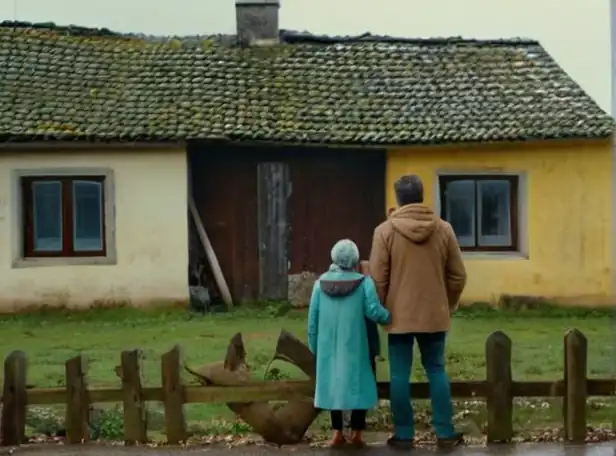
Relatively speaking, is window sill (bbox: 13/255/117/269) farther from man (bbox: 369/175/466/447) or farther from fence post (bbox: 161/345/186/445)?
man (bbox: 369/175/466/447)

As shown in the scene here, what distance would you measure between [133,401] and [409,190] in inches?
88.8

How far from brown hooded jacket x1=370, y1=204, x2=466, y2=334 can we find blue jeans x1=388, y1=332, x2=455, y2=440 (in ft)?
0.46

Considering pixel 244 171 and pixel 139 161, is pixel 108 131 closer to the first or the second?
pixel 139 161

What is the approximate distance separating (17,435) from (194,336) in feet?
18.8

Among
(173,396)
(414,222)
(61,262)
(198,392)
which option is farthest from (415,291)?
(61,262)

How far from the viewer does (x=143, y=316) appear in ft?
50.6

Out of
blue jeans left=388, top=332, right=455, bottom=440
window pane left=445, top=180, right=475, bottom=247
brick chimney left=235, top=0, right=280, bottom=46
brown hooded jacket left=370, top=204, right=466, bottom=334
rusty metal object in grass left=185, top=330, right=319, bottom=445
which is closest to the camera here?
brown hooded jacket left=370, top=204, right=466, bottom=334

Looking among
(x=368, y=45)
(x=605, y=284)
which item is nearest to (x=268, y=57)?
(x=368, y=45)

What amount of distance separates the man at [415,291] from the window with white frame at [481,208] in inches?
370

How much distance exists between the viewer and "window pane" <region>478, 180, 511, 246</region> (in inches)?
656

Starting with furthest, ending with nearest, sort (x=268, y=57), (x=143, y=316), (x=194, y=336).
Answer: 1. (x=268, y=57)
2. (x=143, y=316)
3. (x=194, y=336)

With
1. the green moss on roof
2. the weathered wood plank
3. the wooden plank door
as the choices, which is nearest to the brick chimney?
the green moss on roof

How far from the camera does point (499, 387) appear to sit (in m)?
7.31

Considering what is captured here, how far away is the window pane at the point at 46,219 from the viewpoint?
16.3 meters
